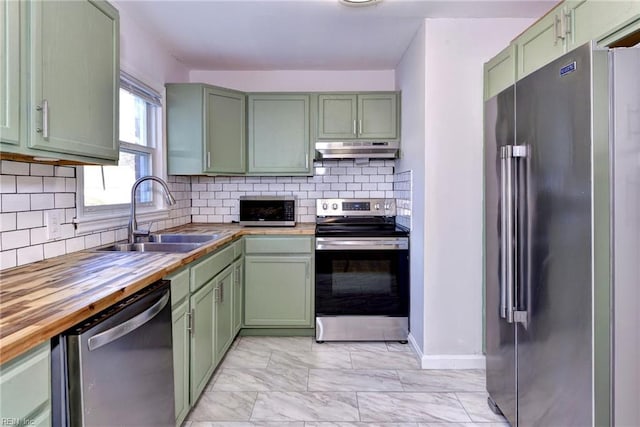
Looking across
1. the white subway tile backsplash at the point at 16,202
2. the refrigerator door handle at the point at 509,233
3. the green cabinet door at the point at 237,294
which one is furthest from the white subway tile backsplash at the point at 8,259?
the refrigerator door handle at the point at 509,233

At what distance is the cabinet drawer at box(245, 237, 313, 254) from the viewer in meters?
3.34

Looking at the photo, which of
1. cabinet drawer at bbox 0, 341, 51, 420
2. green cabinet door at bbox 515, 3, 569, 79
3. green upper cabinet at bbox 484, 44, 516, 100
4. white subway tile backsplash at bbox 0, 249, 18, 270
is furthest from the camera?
green upper cabinet at bbox 484, 44, 516, 100

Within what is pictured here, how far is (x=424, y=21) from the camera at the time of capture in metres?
2.78

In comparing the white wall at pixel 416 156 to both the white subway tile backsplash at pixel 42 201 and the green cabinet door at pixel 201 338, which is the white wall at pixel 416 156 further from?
the white subway tile backsplash at pixel 42 201

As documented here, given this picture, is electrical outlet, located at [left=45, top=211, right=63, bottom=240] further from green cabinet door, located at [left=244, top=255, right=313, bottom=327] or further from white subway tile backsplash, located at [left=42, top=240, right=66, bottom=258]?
green cabinet door, located at [left=244, top=255, right=313, bottom=327]

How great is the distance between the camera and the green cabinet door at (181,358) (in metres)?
1.90

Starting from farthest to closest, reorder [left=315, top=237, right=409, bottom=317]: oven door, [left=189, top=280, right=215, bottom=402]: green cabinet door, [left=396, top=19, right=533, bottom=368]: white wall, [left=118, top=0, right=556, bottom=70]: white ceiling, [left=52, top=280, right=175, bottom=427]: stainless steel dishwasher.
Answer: [left=315, top=237, right=409, bottom=317]: oven door, [left=396, top=19, right=533, bottom=368]: white wall, [left=118, top=0, right=556, bottom=70]: white ceiling, [left=189, top=280, right=215, bottom=402]: green cabinet door, [left=52, top=280, right=175, bottom=427]: stainless steel dishwasher

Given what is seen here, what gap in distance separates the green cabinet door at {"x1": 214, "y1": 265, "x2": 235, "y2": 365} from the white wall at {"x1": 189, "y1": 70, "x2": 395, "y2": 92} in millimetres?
1929

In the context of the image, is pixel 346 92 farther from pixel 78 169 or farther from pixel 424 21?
pixel 78 169

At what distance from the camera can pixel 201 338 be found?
229cm

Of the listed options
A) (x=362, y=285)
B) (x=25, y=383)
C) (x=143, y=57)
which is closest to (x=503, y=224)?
(x=362, y=285)

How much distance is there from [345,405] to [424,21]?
98.6 inches

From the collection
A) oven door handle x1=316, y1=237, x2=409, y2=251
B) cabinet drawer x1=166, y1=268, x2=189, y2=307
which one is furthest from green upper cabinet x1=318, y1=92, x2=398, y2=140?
cabinet drawer x1=166, y1=268, x2=189, y2=307

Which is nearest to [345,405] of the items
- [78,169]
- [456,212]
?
[456,212]
